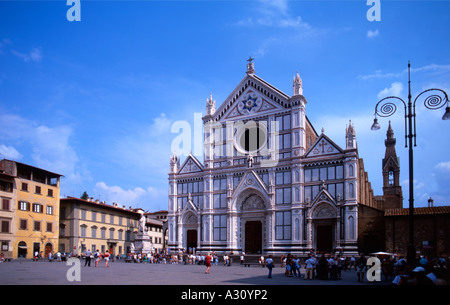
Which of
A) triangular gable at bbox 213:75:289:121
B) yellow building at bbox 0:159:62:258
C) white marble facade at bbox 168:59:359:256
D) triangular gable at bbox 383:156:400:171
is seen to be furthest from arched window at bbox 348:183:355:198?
triangular gable at bbox 383:156:400:171

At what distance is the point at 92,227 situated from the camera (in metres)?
56.2

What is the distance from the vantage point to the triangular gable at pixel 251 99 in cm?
4503

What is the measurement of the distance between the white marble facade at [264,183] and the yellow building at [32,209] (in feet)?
48.4

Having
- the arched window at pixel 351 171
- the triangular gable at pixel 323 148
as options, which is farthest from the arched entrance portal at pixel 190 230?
the arched window at pixel 351 171

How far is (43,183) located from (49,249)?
805cm

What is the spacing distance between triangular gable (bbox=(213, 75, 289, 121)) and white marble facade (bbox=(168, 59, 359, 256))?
109 millimetres

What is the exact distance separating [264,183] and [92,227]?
2580 cm

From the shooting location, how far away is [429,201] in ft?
225

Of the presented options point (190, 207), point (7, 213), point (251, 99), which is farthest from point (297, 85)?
point (7, 213)

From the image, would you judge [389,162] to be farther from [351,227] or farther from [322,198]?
[351,227]

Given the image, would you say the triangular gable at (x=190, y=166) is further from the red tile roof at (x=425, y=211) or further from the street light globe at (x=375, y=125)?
the street light globe at (x=375, y=125)

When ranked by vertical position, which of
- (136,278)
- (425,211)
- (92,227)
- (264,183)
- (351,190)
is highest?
(264,183)

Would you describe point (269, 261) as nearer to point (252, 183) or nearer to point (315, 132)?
point (252, 183)
